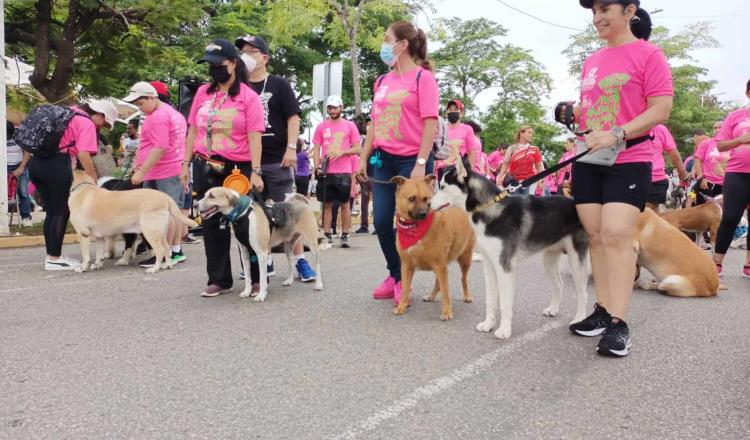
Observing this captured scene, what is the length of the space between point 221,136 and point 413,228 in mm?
2021

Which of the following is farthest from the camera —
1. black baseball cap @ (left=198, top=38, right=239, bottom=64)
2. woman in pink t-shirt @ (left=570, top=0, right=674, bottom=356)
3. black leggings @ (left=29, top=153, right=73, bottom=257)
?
black leggings @ (left=29, top=153, right=73, bottom=257)

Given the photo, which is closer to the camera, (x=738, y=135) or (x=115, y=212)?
(x=738, y=135)

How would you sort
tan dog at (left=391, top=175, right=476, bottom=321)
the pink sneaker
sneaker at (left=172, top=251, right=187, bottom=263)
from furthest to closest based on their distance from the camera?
1. sneaker at (left=172, top=251, right=187, bottom=263)
2. the pink sneaker
3. tan dog at (left=391, top=175, right=476, bottom=321)

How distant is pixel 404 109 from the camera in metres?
4.50

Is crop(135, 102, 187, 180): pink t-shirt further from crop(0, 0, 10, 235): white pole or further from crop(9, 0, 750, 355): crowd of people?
crop(0, 0, 10, 235): white pole

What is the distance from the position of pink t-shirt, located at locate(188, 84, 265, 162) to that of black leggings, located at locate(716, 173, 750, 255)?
17.2ft

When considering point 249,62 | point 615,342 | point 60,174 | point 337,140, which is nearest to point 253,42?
point 249,62

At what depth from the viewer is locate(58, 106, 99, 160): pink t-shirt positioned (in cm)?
627

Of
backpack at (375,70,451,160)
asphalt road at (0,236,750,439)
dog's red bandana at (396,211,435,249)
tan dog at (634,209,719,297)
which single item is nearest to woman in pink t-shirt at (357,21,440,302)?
backpack at (375,70,451,160)

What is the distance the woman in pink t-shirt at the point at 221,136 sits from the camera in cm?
475

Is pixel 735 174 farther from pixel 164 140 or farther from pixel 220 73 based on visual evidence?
pixel 164 140

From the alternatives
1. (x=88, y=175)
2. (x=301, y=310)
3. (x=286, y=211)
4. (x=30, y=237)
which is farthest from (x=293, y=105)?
(x=30, y=237)

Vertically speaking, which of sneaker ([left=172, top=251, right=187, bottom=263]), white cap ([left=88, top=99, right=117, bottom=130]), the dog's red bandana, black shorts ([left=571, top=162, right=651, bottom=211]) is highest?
white cap ([left=88, top=99, right=117, bottom=130])

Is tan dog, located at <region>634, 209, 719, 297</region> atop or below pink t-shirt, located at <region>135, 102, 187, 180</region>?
below
